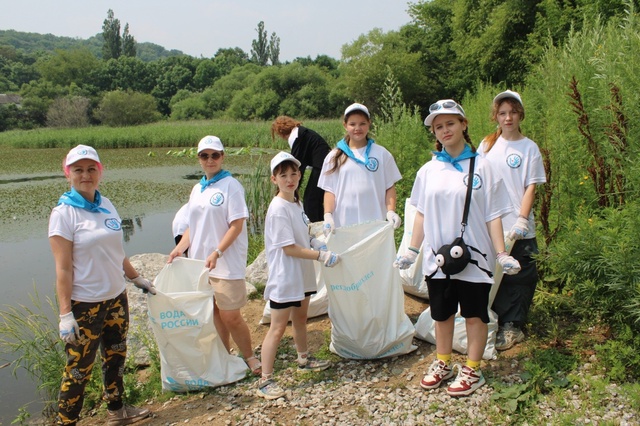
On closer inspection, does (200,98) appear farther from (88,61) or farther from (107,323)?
(107,323)

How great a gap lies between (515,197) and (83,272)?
262cm

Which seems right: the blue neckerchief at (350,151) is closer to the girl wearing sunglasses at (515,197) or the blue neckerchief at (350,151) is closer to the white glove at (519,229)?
the girl wearing sunglasses at (515,197)

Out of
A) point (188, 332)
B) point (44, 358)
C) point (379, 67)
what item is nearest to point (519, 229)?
point (188, 332)

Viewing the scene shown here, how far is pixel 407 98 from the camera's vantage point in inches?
1153

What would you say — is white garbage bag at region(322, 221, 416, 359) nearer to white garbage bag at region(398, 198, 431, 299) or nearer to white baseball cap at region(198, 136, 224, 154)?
white garbage bag at region(398, 198, 431, 299)

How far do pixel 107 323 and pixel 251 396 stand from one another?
0.99 m

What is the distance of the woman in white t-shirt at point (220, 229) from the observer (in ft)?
11.2

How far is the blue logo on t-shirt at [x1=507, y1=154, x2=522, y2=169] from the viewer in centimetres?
330

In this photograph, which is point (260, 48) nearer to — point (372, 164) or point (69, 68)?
point (69, 68)

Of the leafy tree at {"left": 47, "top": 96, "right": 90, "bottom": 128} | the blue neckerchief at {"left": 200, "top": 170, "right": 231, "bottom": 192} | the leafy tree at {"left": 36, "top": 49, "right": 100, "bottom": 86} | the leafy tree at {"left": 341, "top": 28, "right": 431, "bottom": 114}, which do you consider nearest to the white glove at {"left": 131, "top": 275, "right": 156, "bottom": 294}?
the blue neckerchief at {"left": 200, "top": 170, "right": 231, "bottom": 192}

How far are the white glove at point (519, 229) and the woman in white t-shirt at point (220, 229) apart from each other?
1680mm

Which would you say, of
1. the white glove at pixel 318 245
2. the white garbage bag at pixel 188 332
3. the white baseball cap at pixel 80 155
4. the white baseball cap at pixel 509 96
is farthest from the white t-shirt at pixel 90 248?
the white baseball cap at pixel 509 96

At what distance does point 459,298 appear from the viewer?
2932 mm

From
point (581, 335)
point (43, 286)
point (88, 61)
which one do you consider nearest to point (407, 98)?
point (43, 286)
